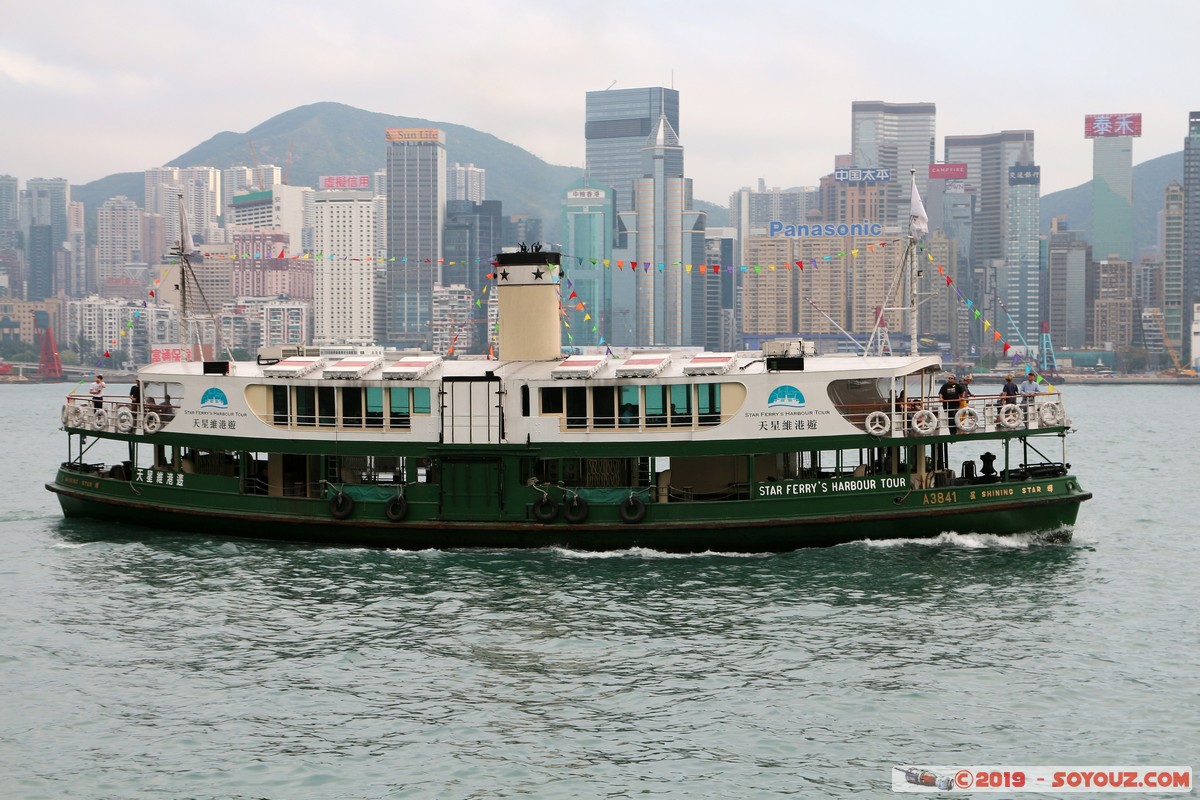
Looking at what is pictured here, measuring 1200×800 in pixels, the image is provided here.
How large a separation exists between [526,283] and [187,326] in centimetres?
813

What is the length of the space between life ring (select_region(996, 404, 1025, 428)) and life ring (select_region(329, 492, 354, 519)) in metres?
13.8

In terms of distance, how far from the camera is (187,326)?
3114 centimetres

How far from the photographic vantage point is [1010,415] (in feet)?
90.4

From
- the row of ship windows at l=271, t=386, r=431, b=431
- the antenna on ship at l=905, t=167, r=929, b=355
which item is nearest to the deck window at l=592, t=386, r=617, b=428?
the row of ship windows at l=271, t=386, r=431, b=431

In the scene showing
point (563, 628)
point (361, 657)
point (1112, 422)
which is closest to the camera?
point (361, 657)

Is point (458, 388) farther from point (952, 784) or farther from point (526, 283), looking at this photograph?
point (952, 784)

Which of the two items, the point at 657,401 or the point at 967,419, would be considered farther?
the point at 657,401

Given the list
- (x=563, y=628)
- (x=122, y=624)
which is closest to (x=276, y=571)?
(x=122, y=624)

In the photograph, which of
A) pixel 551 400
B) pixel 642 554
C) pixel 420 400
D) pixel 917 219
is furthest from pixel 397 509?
pixel 917 219

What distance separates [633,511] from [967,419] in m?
7.14

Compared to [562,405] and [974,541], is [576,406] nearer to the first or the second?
[562,405]

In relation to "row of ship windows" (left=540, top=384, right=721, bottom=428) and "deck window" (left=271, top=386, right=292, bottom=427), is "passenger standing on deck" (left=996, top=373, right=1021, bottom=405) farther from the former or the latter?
"deck window" (left=271, top=386, right=292, bottom=427)

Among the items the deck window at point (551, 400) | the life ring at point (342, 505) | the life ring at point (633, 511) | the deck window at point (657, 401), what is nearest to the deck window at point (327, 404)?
the life ring at point (342, 505)

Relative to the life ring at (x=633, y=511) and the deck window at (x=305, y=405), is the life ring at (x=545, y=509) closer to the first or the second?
the life ring at (x=633, y=511)
